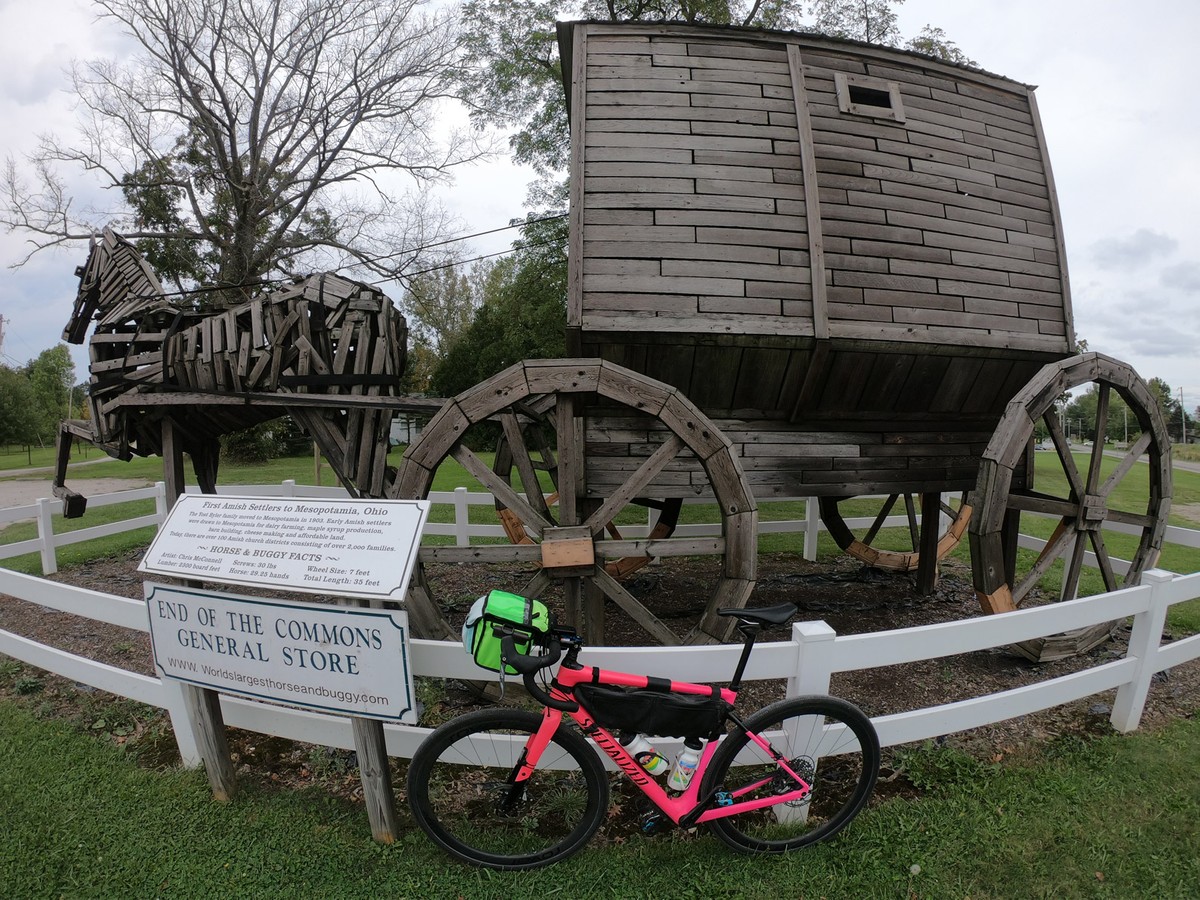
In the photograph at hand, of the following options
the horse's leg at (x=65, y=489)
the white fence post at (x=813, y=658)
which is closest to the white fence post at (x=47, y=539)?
the horse's leg at (x=65, y=489)

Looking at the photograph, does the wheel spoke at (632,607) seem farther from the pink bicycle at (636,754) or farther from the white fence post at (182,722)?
the white fence post at (182,722)

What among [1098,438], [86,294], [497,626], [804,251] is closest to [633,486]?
[497,626]

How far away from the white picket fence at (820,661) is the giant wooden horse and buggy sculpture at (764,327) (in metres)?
0.72

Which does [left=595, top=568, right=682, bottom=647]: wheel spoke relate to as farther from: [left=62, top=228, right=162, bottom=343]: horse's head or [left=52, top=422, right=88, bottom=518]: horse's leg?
[left=52, top=422, right=88, bottom=518]: horse's leg

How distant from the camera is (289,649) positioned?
2.65 meters

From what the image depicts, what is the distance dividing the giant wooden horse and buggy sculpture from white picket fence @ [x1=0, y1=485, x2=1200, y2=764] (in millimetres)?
722

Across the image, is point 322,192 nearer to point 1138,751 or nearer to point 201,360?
point 201,360

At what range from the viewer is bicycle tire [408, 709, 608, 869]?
2.53m

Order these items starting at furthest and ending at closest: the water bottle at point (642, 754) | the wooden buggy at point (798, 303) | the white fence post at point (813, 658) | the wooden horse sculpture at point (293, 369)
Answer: the wooden horse sculpture at point (293, 369) → the wooden buggy at point (798, 303) → the white fence post at point (813, 658) → the water bottle at point (642, 754)

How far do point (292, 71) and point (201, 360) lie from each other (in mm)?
19441

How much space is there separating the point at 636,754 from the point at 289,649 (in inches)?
60.1

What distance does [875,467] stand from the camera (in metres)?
4.83

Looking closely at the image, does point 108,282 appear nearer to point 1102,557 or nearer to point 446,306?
point 1102,557

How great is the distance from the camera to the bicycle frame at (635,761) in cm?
246
